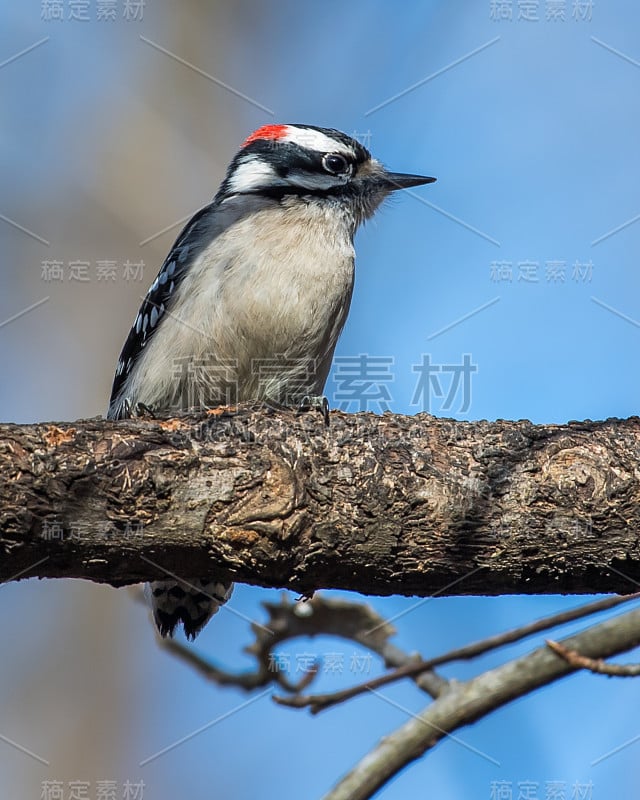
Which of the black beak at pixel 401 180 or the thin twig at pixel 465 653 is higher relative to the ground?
the black beak at pixel 401 180

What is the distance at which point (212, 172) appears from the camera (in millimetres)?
8578

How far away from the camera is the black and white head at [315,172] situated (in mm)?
5410

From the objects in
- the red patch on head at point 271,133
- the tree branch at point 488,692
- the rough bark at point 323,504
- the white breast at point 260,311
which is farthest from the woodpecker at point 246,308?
the tree branch at point 488,692

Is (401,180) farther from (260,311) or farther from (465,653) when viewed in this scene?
(465,653)

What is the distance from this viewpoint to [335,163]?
5.54m

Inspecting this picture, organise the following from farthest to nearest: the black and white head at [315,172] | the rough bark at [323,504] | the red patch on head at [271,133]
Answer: the red patch on head at [271,133] < the black and white head at [315,172] < the rough bark at [323,504]

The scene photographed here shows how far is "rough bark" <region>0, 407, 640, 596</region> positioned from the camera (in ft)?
10.9

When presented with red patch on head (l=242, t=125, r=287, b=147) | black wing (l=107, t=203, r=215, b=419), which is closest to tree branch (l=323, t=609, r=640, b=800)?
black wing (l=107, t=203, r=215, b=419)

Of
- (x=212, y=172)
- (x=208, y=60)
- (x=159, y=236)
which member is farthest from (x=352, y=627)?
(x=208, y=60)

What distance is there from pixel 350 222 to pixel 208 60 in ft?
14.8

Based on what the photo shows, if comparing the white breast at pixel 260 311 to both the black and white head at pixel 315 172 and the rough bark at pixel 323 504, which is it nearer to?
the black and white head at pixel 315 172

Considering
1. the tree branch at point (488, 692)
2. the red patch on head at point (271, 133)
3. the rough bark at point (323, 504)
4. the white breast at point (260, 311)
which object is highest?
the red patch on head at point (271, 133)

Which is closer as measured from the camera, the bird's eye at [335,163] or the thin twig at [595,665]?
the thin twig at [595,665]

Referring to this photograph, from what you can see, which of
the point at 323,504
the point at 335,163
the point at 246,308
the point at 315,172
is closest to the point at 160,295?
the point at 246,308
